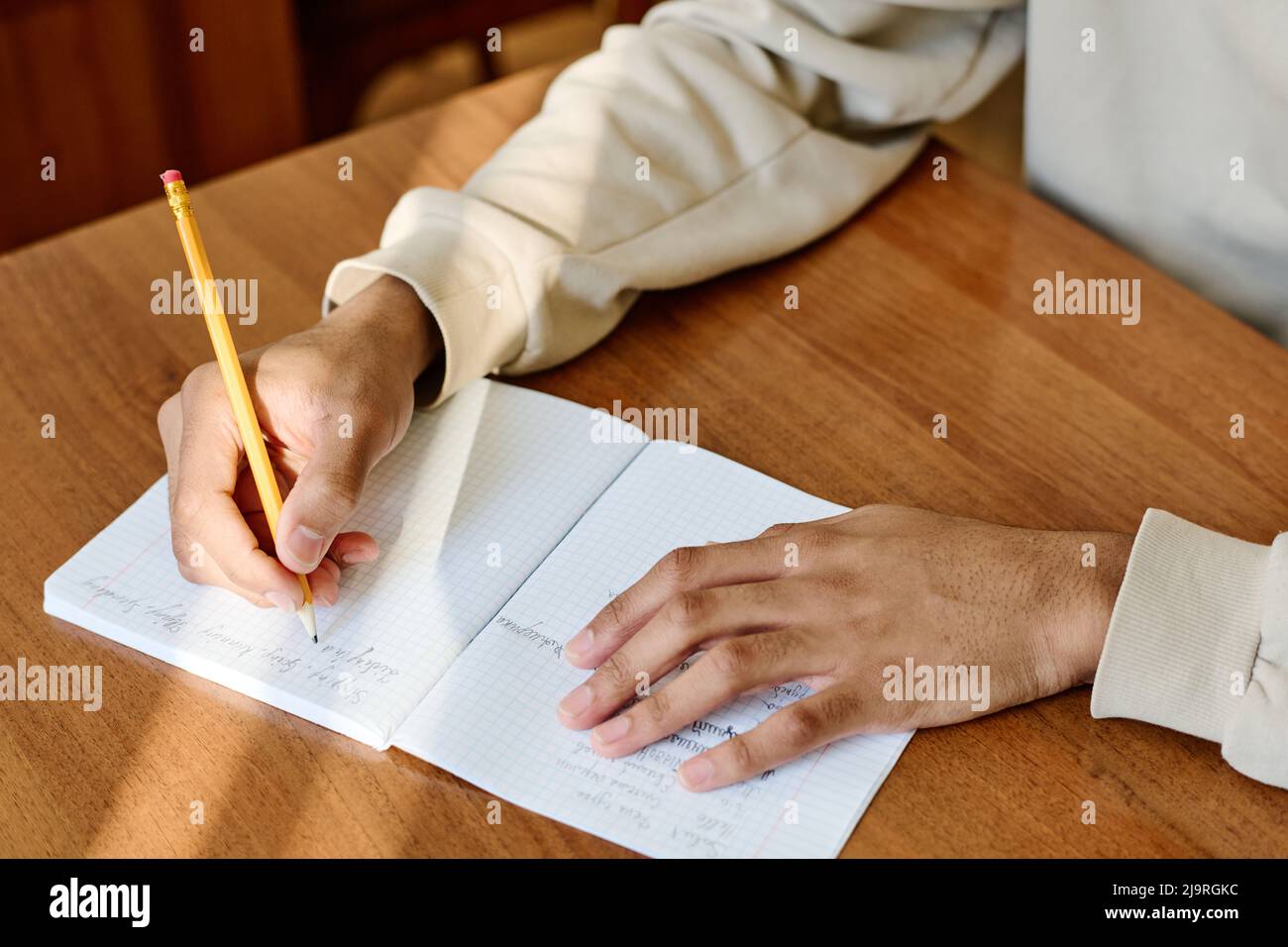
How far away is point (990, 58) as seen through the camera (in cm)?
124

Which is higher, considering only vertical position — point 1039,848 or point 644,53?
point 644,53

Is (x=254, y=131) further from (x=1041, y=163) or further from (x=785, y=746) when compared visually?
(x=785, y=746)

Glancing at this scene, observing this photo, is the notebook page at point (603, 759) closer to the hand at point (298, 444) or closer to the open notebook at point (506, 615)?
the open notebook at point (506, 615)

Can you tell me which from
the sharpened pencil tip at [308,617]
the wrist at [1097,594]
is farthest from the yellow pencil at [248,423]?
the wrist at [1097,594]

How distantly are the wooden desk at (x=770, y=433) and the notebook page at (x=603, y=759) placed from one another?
0.06 ft

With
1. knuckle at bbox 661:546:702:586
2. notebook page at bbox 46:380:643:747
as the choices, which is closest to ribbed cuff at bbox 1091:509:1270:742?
knuckle at bbox 661:546:702:586

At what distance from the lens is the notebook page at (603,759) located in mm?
736

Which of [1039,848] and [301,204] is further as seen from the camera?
[301,204]

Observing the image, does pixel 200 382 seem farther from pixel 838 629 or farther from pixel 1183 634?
pixel 1183 634

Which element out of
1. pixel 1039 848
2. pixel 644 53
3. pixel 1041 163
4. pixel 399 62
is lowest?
pixel 399 62

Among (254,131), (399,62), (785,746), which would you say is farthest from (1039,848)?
(399,62)
